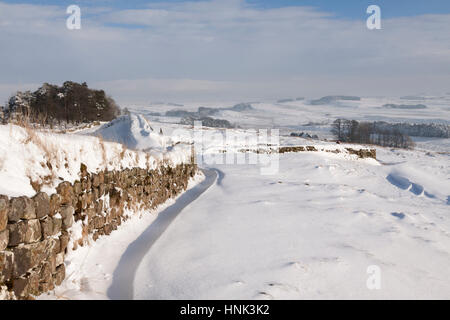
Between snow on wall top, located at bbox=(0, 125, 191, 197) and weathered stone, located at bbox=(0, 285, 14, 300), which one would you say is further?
snow on wall top, located at bbox=(0, 125, 191, 197)

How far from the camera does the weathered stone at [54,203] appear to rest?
439cm

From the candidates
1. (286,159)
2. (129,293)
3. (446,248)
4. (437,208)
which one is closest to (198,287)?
(129,293)

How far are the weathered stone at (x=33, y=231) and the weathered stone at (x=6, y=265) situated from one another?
276mm

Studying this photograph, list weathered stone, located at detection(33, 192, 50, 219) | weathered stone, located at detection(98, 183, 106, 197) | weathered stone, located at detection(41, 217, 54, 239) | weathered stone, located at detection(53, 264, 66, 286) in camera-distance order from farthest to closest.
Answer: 1. weathered stone, located at detection(98, 183, 106, 197)
2. weathered stone, located at detection(53, 264, 66, 286)
3. weathered stone, located at detection(41, 217, 54, 239)
4. weathered stone, located at detection(33, 192, 50, 219)

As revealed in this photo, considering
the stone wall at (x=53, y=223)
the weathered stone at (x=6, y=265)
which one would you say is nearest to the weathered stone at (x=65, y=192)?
the stone wall at (x=53, y=223)

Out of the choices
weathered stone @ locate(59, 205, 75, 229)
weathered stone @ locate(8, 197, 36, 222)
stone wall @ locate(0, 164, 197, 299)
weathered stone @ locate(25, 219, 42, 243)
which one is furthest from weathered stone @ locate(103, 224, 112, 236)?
weathered stone @ locate(8, 197, 36, 222)

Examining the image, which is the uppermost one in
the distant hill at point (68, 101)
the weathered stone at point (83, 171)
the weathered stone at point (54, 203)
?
the distant hill at point (68, 101)

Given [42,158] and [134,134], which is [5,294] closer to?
[42,158]

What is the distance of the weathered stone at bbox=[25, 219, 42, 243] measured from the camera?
3.84 metres

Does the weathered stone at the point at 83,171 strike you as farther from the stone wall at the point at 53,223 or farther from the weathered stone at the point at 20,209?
the weathered stone at the point at 20,209

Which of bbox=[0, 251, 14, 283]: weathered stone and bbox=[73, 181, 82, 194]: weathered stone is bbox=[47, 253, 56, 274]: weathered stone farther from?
bbox=[73, 181, 82, 194]: weathered stone

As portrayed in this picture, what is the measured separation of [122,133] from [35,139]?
18662mm

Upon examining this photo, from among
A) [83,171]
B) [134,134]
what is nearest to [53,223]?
[83,171]
